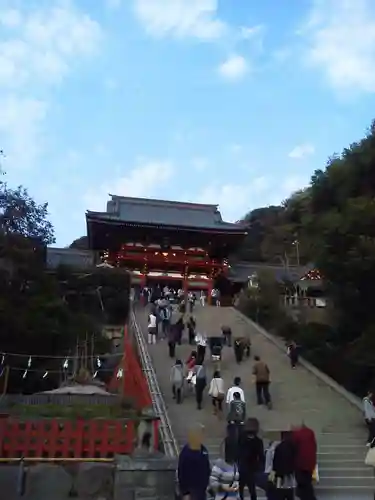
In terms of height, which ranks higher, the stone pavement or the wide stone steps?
the stone pavement

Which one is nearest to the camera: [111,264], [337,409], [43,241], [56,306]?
[337,409]

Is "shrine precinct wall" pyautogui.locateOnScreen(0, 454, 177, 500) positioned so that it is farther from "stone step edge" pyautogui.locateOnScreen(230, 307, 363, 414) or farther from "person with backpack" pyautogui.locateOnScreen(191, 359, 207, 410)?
"stone step edge" pyautogui.locateOnScreen(230, 307, 363, 414)

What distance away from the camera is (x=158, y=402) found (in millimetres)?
12109

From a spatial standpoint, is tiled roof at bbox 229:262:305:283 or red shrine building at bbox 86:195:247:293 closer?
red shrine building at bbox 86:195:247:293

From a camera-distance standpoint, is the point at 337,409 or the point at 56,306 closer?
the point at 337,409

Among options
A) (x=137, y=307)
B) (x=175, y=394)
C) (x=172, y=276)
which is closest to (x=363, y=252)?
(x=175, y=394)

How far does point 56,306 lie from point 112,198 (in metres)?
21.1

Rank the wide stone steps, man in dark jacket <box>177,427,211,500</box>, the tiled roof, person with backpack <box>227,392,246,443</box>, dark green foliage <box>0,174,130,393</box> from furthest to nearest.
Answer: the tiled roof, dark green foliage <box>0,174,130,393</box>, person with backpack <box>227,392,246,443</box>, the wide stone steps, man in dark jacket <box>177,427,211,500</box>

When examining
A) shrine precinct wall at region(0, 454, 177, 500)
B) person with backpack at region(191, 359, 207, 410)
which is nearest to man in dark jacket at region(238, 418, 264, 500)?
shrine precinct wall at region(0, 454, 177, 500)

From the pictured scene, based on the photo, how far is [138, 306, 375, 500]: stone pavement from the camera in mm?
9742

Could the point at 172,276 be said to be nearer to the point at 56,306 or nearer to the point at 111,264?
the point at 111,264

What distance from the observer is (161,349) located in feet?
59.5

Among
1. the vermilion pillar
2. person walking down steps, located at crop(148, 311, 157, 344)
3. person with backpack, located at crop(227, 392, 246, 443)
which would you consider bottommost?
person with backpack, located at crop(227, 392, 246, 443)

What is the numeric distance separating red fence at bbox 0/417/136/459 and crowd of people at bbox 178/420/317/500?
89.0 inches
